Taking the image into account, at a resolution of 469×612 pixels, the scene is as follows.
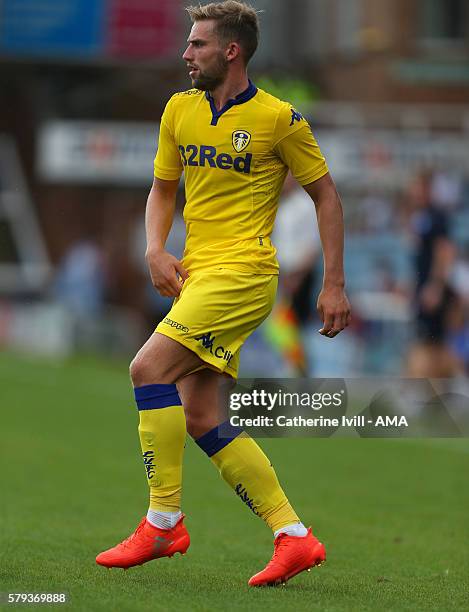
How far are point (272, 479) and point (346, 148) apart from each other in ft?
55.5

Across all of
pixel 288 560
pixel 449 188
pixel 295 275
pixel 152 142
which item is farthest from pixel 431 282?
pixel 152 142

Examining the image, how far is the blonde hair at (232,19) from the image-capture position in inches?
230

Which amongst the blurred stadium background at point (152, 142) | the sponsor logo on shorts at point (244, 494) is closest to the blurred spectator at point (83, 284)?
the blurred stadium background at point (152, 142)

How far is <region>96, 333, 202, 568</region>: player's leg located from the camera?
5.76 m

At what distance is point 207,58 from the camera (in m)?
5.85

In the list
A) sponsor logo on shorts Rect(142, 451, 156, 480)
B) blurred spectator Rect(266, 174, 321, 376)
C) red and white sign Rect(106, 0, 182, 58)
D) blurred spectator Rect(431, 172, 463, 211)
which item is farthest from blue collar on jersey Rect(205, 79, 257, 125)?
red and white sign Rect(106, 0, 182, 58)

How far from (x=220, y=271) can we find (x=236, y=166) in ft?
1.37

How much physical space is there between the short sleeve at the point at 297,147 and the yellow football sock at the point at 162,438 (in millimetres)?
993

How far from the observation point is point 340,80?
27125 millimetres

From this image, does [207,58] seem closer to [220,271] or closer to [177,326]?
[220,271]

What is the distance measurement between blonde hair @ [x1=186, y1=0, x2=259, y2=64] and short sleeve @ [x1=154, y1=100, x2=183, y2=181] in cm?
37

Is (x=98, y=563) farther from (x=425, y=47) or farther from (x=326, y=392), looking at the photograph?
(x=425, y=47)

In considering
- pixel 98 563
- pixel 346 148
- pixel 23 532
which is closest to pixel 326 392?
pixel 98 563

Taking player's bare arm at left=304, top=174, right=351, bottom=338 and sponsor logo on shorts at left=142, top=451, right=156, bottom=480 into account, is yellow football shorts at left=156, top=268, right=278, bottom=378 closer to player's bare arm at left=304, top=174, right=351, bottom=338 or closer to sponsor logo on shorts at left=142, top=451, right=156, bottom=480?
player's bare arm at left=304, top=174, right=351, bottom=338
